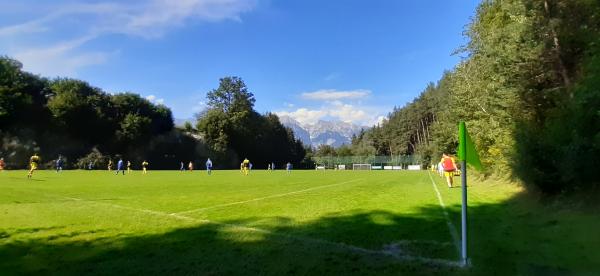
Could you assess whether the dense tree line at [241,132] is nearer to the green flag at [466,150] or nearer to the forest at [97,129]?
the forest at [97,129]

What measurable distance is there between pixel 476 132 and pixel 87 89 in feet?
257

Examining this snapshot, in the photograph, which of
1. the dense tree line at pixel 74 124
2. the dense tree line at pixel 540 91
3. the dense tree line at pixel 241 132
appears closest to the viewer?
the dense tree line at pixel 540 91

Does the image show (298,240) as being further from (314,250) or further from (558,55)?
(558,55)

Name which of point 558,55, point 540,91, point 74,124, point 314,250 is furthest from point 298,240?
point 74,124

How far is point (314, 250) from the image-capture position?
888cm

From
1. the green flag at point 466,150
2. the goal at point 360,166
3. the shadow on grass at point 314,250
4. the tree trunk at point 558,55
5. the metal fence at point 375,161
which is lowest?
the shadow on grass at point 314,250

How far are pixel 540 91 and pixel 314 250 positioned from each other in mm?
15173

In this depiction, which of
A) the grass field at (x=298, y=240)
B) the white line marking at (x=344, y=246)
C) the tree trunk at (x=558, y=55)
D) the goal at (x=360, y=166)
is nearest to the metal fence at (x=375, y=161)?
the goal at (x=360, y=166)

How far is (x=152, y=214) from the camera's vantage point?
14.0 metres

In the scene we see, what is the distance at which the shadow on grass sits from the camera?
7688 millimetres

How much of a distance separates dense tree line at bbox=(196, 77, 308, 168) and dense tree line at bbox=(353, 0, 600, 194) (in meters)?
84.1

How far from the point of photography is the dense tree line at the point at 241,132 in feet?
366

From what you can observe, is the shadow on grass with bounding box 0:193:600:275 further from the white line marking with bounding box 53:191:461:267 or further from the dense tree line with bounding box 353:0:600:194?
the dense tree line with bounding box 353:0:600:194

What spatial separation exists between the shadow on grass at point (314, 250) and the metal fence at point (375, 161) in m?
117
